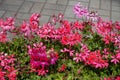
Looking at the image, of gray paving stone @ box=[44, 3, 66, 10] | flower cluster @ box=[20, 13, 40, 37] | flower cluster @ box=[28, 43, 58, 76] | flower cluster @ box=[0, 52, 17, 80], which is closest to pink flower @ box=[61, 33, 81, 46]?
flower cluster @ box=[28, 43, 58, 76]

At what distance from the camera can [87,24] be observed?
11.9 feet

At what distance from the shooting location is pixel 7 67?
288 cm

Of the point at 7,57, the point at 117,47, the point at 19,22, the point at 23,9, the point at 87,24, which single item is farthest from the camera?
the point at 23,9

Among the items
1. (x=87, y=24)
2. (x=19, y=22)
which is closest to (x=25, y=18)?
(x=19, y=22)

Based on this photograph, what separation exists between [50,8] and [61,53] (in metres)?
2.28

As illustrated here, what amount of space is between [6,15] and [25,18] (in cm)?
36

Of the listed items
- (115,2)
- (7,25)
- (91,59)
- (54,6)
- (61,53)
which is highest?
(7,25)

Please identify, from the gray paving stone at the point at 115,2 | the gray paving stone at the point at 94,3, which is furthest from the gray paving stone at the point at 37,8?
the gray paving stone at the point at 115,2

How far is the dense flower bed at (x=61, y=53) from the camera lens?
9.39 feet

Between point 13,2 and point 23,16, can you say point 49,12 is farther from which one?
point 13,2

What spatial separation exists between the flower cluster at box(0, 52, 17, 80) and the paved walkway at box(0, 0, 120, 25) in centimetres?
192

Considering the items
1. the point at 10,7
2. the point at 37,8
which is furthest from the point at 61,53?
the point at 10,7

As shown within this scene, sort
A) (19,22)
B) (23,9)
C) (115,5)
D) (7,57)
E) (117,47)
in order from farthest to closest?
(115,5)
(23,9)
(19,22)
(117,47)
(7,57)

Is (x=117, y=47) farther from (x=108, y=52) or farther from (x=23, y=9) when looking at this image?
(x=23, y=9)
